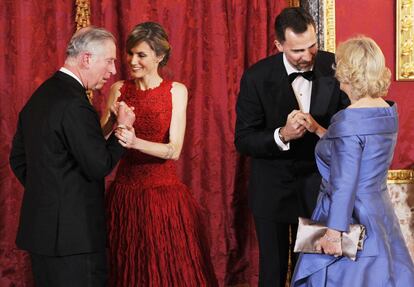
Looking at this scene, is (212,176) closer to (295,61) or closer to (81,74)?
(295,61)

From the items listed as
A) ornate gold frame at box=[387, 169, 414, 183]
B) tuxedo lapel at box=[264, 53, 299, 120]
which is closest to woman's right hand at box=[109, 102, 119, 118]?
tuxedo lapel at box=[264, 53, 299, 120]

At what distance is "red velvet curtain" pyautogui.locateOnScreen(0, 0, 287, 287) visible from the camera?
3.82 m

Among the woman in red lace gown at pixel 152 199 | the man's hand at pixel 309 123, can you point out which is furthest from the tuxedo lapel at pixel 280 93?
the woman in red lace gown at pixel 152 199

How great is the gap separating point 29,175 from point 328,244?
1227 millimetres

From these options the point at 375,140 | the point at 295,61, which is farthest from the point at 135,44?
the point at 375,140

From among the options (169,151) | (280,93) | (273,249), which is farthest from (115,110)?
(273,249)

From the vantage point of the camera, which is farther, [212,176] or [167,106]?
[212,176]

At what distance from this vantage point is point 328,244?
246 centimetres

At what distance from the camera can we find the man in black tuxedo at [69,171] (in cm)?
247

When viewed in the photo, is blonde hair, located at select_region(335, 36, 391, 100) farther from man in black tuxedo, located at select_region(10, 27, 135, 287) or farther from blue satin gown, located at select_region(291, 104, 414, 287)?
man in black tuxedo, located at select_region(10, 27, 135, 287)

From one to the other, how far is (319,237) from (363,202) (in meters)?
0.22

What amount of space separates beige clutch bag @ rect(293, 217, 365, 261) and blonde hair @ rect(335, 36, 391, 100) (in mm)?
516

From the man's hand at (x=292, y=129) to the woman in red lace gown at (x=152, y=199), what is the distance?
59cm

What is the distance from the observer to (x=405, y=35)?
4.02 meters
